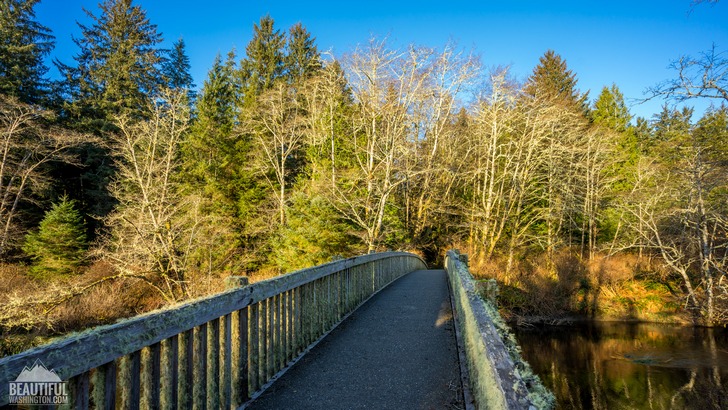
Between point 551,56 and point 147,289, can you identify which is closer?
point 147,289

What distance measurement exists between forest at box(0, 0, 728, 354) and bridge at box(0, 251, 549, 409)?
11.7m

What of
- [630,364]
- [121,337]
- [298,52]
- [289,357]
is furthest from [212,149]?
[121,337]

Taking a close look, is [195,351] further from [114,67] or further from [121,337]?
[114,67]

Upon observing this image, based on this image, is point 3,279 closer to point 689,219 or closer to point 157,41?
point 157,41

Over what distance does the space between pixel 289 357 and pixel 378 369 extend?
1.13 meters

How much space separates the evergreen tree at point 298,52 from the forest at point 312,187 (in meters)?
2.35

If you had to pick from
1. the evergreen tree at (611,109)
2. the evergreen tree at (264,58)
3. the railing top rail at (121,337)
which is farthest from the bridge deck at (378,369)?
the evergreen tree at (611,109)

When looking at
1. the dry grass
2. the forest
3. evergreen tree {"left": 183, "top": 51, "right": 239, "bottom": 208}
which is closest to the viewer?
the forest

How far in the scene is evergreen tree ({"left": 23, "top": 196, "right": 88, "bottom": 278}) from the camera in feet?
71.4

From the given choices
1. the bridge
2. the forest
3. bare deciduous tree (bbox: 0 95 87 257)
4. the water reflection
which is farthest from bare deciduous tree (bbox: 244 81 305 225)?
the bridge

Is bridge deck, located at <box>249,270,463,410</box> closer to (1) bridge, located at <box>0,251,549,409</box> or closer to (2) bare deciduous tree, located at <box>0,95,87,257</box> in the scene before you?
(1) bridge, located at <box>0,251,549,409</box>

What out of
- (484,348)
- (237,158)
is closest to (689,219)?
(484,348)

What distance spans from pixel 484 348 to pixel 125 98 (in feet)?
118

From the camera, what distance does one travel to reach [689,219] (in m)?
21.6
